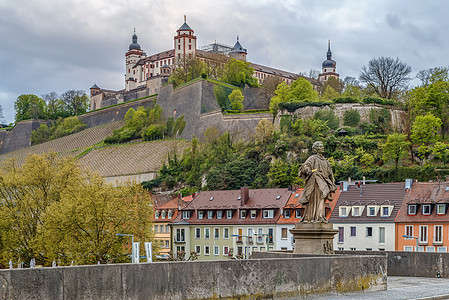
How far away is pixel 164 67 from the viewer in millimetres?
140500

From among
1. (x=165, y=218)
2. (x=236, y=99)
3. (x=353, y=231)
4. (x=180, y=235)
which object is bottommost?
(x=180, y=235)

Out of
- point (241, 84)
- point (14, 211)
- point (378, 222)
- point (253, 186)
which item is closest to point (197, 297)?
point (14, 211)

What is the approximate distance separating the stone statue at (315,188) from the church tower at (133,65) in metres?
139

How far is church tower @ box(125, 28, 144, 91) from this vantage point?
499 ft

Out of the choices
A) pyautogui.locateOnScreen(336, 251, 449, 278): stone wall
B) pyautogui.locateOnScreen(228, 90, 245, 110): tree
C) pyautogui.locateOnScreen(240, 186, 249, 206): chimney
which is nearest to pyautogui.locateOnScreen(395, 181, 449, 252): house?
pyautogui.locateOnScreen(240, 186, 249, 206): chimney

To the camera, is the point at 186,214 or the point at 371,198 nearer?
the point at 371,198

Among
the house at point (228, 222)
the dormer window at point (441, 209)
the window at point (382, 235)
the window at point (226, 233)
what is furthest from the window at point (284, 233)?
the dormer window at point (441, 209)

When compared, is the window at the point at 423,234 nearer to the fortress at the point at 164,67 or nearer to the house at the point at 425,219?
the house at the point at 425,219

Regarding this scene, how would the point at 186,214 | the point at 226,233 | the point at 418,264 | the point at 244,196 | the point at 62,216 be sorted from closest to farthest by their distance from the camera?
the point at 418,264 < the point at 62,216 < the point at 226,233 < the point at 244,196 < the point at 186,214

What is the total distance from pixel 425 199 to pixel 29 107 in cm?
11862

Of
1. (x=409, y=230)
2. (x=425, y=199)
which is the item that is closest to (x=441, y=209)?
(x=425, y=199)

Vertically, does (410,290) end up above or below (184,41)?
below

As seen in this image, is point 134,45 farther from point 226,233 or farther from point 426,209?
point 426,209

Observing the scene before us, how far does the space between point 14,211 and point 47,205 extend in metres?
A: 1.91
